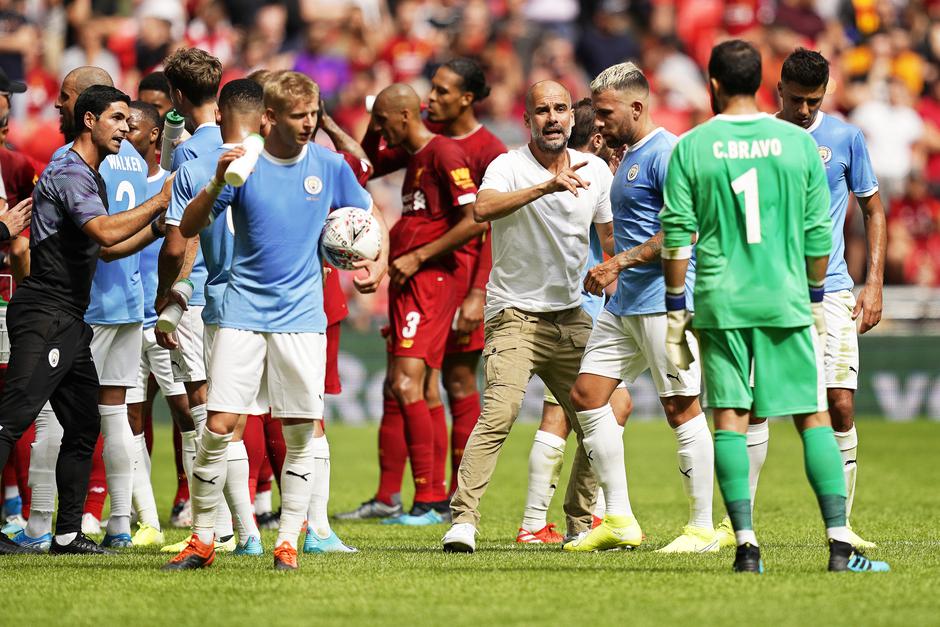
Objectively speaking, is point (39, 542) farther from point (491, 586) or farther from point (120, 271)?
point (491, 586)

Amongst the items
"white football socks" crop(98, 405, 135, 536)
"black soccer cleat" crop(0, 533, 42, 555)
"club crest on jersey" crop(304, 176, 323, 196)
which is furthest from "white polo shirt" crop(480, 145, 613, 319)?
"black soccer cleat" crop(0, 533, 42, 555)

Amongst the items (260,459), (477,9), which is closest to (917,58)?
(477,9)

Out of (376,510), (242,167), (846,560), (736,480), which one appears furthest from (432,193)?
(846,560)

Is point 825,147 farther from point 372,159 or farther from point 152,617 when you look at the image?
point 152,617

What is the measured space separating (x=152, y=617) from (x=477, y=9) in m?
17.3

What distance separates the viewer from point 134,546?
839 centimetres

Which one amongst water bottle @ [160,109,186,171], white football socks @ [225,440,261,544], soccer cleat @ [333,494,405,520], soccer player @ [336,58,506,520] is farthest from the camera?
soccer cleat @ [333,494,405,520]

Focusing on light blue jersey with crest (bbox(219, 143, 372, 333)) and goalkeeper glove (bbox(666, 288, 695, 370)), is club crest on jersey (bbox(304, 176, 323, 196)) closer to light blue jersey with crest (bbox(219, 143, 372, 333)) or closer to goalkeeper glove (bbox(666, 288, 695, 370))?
light blue jersey with crest (bbox(219, 143, 372, 333))

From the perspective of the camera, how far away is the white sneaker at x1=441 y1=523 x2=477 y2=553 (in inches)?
302

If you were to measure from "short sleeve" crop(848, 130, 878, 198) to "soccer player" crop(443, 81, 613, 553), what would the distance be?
1.40 meters

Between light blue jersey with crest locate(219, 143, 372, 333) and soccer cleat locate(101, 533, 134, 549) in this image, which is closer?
light blue jersey with crest locate(219, 143, 372, 333)

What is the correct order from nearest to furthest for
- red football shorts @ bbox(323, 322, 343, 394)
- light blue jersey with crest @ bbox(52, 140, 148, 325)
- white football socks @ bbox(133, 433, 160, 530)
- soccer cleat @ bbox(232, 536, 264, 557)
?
soccer cleat @ bbox(232, 536, 264, 557)
light blue jersey with crest @ bbox(52, 140, 148, 325)
white football socks @ bbox(133, 433, 160, 530)
red football shorts @ bbox(323, 322, 343, 394)

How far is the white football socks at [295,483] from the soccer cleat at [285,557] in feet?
0.07

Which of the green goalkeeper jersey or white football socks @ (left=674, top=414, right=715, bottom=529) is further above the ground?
the green goalkeeper jersey
